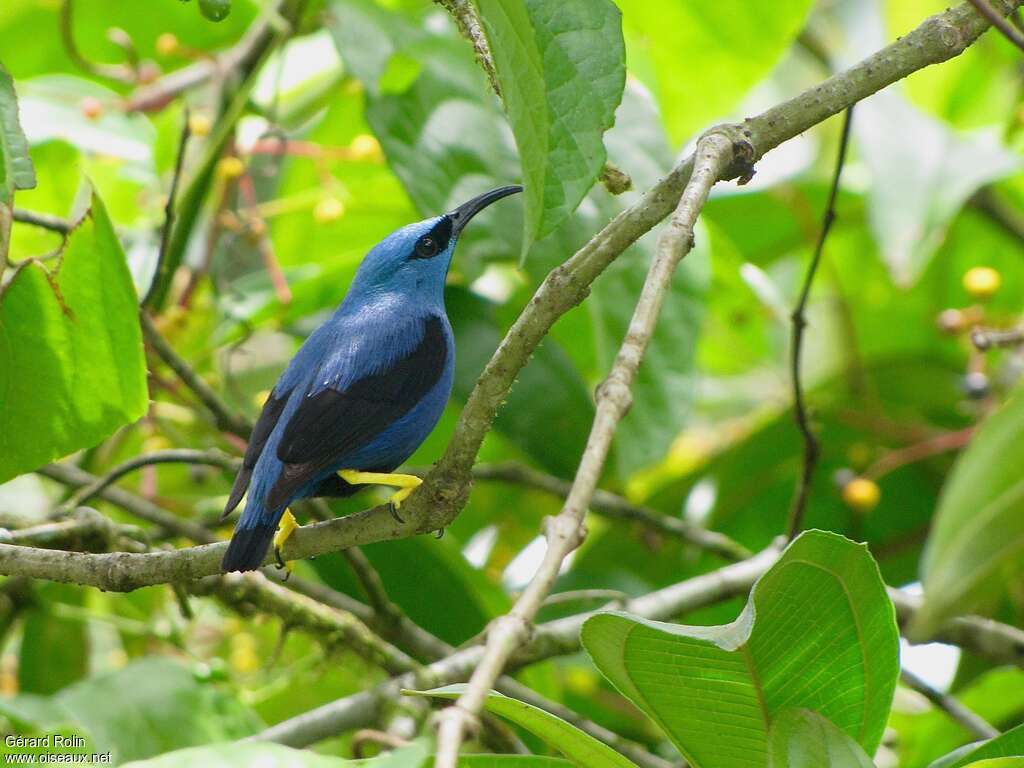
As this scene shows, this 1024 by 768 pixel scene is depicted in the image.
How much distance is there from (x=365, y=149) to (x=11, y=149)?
1.76 m

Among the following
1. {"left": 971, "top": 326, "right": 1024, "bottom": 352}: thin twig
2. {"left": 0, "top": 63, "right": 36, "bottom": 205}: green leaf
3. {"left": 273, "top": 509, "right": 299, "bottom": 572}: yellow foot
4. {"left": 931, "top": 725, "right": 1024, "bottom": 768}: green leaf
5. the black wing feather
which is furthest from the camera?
{"left": 971, "top": 326, "right": 1024, "bottom": 352}: thin twig

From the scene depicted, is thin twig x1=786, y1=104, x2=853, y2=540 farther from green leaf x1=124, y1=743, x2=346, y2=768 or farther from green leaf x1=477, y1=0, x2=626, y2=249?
green leaf x1=124, y1=743, x2=346, y2=768

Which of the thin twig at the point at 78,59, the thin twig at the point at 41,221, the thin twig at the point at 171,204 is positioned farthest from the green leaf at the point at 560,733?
the thin twig at the point at 78,59

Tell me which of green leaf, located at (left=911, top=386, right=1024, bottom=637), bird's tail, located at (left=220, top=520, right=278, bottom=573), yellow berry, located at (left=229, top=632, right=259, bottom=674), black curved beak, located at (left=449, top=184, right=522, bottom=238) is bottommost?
yellow berry, located at (left=229, top=632, right=259, bottom=674)

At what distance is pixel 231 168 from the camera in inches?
138

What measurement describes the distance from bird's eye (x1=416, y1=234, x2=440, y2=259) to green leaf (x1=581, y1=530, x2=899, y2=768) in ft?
4.77

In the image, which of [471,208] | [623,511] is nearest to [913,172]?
[623,511]

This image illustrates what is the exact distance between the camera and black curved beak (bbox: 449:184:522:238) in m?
2.84

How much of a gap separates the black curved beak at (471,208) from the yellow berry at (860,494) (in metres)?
1.34

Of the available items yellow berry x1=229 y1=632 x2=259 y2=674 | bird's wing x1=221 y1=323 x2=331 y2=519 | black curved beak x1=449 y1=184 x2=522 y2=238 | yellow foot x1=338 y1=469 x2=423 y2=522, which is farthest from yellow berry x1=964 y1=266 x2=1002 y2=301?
yellow berry x1=229 y1=632 x2=259 y2=674

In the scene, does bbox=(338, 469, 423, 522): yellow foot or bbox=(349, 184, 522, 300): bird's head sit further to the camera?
bbox=(349, 184, 522, 300): bird's head

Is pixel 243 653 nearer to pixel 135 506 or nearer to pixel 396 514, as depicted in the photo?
pixel 135 506

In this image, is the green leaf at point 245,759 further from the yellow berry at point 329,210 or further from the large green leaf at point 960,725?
the yellow berry at point 329,210

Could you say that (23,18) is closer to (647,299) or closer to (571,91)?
(571,91)
